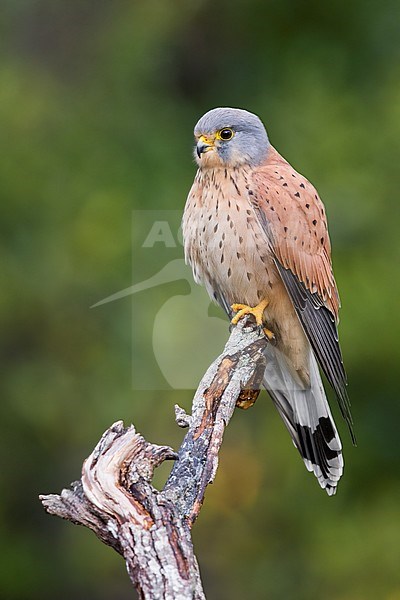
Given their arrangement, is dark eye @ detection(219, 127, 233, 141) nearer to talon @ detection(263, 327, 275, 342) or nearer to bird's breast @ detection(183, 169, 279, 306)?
bird's breast @ detection(183, 169, 279, 306)

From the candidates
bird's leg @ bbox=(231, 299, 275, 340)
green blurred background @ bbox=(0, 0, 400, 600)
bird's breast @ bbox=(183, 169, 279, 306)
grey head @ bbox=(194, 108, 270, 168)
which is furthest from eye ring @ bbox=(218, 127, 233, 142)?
green blurred background @ bbox=(0, 0, 400, 600)

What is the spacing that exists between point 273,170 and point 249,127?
163mm

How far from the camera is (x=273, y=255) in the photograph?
3.41m

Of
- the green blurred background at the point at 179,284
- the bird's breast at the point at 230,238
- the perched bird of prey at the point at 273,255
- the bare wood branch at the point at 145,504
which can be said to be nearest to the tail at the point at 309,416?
the perched bird of prey at the point at 273,255

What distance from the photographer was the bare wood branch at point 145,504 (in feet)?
7.22

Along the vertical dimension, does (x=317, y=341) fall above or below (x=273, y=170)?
below

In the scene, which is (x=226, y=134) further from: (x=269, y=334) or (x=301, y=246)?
(x=269, y=334)

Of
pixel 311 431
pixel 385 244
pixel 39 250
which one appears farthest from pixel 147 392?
pixel 311 431

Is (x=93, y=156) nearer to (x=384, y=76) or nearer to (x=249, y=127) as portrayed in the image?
(x=384, y=76)

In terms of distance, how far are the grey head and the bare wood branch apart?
3.69ft

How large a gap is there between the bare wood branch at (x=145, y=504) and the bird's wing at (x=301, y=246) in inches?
33.1

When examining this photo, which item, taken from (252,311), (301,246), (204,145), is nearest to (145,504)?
(252,311)

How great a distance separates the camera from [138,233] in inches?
224

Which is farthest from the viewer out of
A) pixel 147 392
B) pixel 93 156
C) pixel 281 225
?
pixel 93 156
